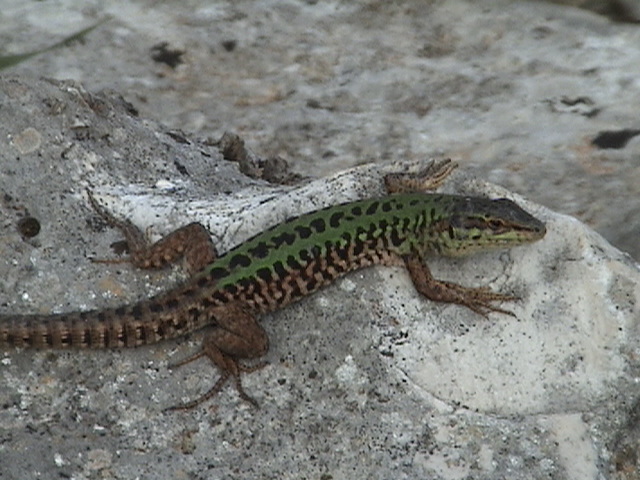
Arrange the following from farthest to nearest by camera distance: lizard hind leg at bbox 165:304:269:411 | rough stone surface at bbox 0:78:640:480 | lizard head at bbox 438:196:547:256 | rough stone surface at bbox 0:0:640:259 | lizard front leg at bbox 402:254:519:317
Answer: rough stone surface at bbox 0:0:640:259, lizard head at bbox 438:196:547:256, lizard front leg at bbox 402:254:519:317, lizard hind leg at bbox 165:304:269:411, rough stone surface at bbox 0:78:640:480

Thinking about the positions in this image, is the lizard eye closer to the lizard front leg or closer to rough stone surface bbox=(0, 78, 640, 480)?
rough stone surface bbox=(0, 78, 640, 480)

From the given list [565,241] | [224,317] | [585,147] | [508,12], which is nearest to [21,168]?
[224,317]

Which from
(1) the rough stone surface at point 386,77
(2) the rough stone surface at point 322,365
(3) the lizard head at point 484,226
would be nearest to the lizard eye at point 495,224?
(3) the lizard head at point 484,226

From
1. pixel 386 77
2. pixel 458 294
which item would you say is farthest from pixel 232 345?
pixel 386 77

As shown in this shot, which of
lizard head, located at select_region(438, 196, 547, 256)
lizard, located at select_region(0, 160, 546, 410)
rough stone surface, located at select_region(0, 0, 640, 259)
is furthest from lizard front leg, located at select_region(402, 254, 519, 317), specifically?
rough stone surface, located at select_region(0, 0, 640, 259)

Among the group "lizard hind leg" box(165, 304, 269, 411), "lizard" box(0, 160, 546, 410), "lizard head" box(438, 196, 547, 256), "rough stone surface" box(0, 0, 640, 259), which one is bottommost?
"rough stone surface" box(0, 0, 640, 259)

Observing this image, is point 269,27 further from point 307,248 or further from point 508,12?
point 307,248

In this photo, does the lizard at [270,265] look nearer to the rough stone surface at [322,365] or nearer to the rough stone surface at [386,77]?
the rough stone surface at [322,365]

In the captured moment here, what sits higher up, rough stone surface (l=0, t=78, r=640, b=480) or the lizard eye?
the lizard eye

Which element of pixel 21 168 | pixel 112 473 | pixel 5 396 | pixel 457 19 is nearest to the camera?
pixel 112 473
